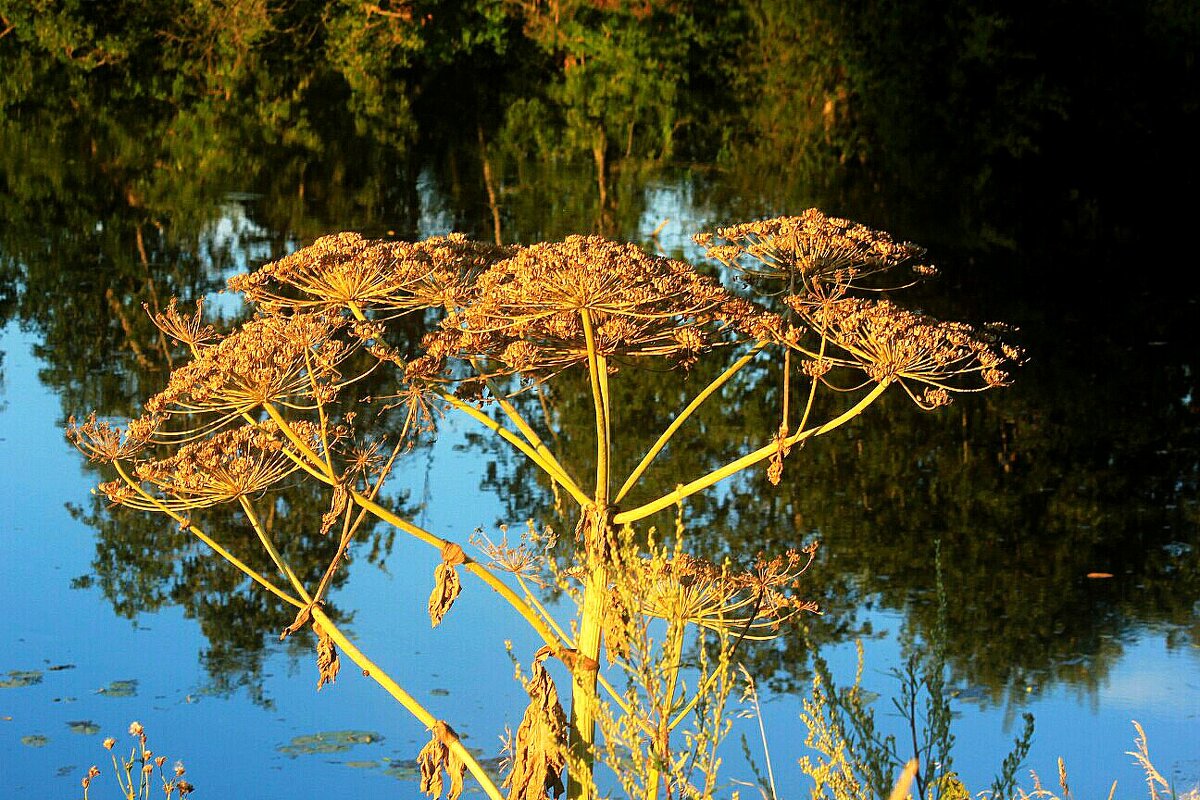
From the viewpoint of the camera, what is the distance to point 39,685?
5805 mm

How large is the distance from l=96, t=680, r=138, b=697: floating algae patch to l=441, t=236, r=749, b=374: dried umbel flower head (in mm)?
2790

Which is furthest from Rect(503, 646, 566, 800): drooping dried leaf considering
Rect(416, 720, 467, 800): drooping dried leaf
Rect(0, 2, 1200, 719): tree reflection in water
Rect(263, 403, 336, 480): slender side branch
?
Rect(0, 2, 1200, 719): tree reflection in water

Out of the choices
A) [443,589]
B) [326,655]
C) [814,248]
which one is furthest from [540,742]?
[814,248]

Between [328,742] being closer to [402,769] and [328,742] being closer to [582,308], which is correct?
[402,769]

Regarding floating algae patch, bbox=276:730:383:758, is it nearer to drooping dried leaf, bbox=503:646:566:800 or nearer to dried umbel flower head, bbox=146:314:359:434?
drooping dried leaf, bbox=503:646:566:800

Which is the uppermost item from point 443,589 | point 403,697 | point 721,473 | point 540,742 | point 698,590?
point 721,473

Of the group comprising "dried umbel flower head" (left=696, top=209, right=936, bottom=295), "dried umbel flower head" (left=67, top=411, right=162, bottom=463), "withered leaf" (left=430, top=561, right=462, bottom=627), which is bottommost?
"withered leaf" (left=430, top=561, right=462, bottom=627)

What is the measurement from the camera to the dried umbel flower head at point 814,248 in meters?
3.61

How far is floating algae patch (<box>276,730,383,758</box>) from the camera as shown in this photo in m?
5.38

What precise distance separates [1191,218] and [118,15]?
53.2 feet

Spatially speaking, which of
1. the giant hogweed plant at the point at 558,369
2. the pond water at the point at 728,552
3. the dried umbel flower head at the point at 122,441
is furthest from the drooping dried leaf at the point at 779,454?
the pond water at the point at 728,552

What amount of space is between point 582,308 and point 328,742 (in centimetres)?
265

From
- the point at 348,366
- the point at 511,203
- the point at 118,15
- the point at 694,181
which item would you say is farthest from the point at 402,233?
the point at 118,15

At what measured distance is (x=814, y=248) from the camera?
3.62 meters
